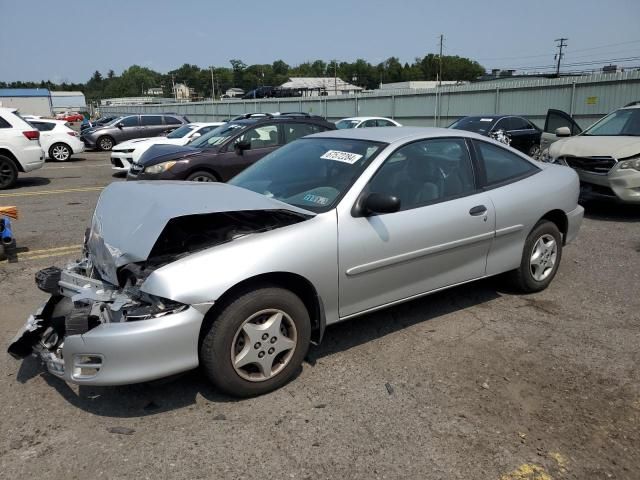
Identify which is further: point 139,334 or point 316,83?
point 316,83

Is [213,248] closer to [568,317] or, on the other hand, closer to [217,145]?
[568,317]

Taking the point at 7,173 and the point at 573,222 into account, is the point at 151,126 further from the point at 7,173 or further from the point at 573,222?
the point at 573,222

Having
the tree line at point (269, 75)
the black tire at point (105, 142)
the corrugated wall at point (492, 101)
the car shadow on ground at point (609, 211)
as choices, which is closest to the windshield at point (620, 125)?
the car shadow on ground at point (609, 211)

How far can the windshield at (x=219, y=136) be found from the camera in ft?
32.6

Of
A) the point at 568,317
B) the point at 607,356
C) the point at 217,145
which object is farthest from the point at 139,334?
the point at 217,145

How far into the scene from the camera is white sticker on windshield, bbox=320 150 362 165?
394 centimetres

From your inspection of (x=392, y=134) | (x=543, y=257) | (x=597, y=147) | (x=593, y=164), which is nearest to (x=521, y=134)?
(x=597, y=147)

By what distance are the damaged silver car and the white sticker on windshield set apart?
14 millimetres

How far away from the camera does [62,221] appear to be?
331 inches

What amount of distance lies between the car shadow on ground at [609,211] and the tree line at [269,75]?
11867 centimetres

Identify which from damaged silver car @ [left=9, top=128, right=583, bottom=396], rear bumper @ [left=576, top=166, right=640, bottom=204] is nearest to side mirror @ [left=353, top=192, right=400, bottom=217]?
damaged silver car @ [left=9, top=128, right=583, bottom=396]

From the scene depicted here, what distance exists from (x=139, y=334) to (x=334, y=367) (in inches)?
54.9

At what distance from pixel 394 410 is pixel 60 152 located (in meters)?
19.2

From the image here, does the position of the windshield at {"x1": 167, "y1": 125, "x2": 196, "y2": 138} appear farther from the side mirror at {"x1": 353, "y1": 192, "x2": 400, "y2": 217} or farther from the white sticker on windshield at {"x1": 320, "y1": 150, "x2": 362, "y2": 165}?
the side mirror at {"x1": 353, "y1": 192, "x2": 400, "y2": 217}
